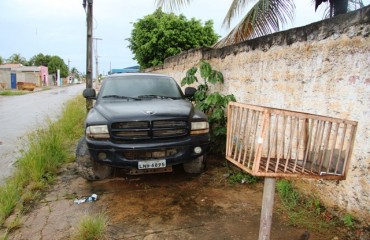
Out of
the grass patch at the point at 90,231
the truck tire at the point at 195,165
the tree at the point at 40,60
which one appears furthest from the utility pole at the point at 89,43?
the tree at the point at 40,60

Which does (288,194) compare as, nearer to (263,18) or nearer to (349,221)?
(349,221)

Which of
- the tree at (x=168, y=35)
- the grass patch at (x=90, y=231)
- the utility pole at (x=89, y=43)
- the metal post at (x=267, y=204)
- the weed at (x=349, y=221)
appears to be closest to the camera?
the metal post at (x=267, y=204)

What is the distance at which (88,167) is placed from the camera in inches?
161

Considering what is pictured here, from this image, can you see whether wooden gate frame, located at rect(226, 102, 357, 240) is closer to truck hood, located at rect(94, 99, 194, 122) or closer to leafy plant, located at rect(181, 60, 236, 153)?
truck hood, located at rect(94, 99, 194, 122)

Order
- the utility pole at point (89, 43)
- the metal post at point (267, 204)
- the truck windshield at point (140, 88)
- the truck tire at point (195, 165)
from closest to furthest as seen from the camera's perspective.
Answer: the metal post at point (267, 204)
the truck tire at point (195, 165)
the truck windshield at point (140, 88)
the utility pole at point (89, 43)

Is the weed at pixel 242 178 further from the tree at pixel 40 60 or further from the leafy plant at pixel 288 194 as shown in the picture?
the tree at pixel 40 60

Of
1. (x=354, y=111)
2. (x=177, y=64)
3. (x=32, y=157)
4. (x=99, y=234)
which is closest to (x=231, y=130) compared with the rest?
(x=354, y=111)

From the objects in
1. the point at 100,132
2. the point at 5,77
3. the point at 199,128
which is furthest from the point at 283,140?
the point at 5,77

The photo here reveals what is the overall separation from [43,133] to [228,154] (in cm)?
450

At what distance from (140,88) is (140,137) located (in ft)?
4.60

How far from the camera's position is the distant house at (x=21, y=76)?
132 feet

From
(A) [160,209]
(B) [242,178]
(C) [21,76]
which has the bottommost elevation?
(C) [21,76]

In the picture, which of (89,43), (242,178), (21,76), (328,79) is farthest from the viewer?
(21,76)

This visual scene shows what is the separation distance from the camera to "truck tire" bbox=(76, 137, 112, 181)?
161 inches
